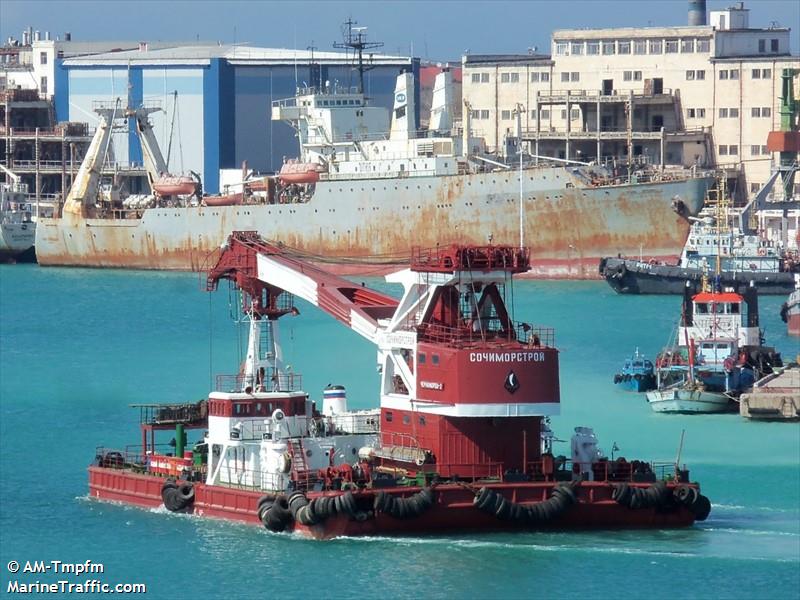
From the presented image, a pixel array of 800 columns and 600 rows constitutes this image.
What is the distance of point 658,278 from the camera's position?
256ft

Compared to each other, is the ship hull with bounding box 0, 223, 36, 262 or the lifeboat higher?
the lifeboat

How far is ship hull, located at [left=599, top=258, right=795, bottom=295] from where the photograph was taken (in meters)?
77.7

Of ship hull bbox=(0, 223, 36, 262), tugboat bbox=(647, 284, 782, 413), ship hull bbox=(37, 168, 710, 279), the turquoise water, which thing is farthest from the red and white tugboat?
ship hull bbox=(0, 223, 36, 262)

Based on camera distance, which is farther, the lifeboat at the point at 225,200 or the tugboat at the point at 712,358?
the lifeboat at the point at 225,200

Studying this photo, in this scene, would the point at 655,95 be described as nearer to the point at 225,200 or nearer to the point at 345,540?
the point at 225,200

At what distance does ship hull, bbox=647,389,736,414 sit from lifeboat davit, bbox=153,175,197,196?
157 feet

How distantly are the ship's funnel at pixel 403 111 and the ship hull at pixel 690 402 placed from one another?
135 ft

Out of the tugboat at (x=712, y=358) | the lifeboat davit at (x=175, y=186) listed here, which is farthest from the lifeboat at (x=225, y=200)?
the tugboat at (x=712, y=358)

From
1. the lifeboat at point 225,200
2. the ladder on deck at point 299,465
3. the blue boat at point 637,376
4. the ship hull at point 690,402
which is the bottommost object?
the ladder on deck at point 299,465

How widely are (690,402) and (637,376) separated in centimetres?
426

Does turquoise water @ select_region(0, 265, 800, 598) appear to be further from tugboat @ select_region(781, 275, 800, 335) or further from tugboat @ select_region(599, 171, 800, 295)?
tugboat @ select_region(599, 171, 800, 295)

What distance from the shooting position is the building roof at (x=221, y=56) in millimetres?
110250

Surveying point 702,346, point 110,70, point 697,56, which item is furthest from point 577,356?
point 110,70

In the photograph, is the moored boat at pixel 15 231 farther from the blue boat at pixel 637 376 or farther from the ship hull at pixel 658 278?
the blue boat at pixel 637 376
